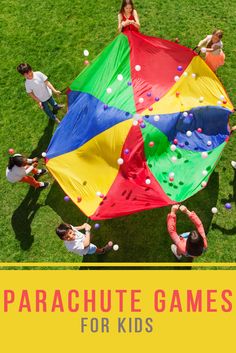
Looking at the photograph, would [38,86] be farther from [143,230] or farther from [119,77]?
[143,230]

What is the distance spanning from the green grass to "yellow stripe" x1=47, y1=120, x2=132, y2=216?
89 centimetres

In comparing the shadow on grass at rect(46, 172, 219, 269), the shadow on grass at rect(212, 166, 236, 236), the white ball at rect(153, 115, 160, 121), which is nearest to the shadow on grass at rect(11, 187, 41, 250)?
the shadow on grass at rect(46, 172, 219, 269)

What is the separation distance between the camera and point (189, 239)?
524 centimetres

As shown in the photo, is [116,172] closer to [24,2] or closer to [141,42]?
[141,42]

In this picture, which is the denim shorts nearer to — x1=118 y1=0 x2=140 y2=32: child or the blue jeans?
the blue jeans

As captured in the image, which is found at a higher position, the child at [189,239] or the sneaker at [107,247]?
the child at [189,239]

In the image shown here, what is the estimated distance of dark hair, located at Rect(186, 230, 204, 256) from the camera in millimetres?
5148

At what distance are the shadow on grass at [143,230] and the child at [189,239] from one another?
31 cm

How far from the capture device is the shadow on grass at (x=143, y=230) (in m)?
6.36

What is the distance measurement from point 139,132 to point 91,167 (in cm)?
90

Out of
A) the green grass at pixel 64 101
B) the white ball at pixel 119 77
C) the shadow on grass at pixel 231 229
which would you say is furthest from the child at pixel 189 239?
the white ball at pixel 119 77

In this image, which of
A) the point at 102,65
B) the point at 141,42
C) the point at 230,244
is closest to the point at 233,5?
the point at 141,42

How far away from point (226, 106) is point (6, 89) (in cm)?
426

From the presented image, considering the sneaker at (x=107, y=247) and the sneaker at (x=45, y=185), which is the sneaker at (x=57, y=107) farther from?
the sneaker at (x=107, y=247)
